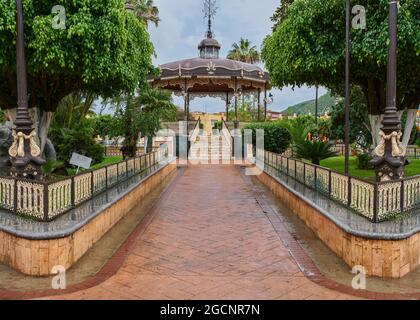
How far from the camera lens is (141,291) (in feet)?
18.3

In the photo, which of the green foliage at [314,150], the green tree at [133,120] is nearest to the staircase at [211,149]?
the green tree at [133,120]

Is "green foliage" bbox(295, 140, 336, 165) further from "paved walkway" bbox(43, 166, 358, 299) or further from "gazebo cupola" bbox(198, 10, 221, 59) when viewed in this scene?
"gazebo cupola" bbox(198, 10, 221, 59)

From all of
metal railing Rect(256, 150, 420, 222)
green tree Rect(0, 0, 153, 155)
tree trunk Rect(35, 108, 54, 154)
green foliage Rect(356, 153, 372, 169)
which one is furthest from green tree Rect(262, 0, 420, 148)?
→ tree trunk Rect(35, 108, 54, 154)

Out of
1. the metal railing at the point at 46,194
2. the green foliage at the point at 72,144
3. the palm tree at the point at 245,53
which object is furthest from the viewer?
the palm tree at the point at 245,53

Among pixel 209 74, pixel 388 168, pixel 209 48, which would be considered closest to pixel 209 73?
pixel 209 74

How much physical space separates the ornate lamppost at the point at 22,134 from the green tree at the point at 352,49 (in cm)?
811

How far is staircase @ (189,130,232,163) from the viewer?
29.8 meters

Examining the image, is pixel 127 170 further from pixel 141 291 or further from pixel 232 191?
pixel 141 291

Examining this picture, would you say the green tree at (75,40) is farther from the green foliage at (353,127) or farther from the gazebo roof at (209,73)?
the gazebo roof at (209,73)

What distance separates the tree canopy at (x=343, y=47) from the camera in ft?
38.6

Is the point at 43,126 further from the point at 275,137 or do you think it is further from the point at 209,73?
the point at 209,73

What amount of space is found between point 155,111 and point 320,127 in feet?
42.8

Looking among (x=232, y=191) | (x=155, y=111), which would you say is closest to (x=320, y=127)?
(x=155, y=111)

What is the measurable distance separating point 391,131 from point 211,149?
2336 cm
